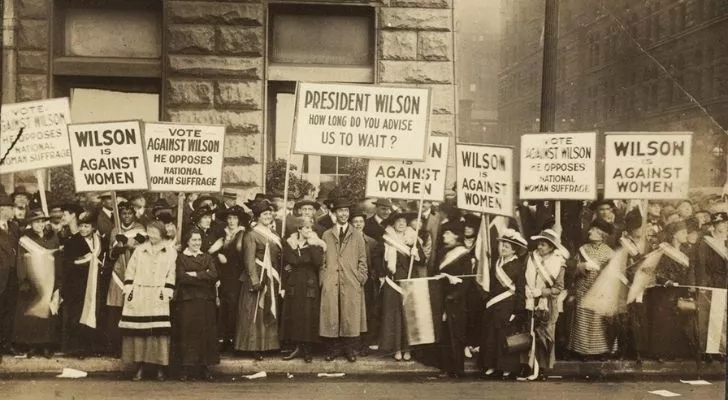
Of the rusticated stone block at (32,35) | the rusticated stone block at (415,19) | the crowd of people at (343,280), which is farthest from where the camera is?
the rusticated stone block at (415,19)

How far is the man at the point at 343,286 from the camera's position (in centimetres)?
831

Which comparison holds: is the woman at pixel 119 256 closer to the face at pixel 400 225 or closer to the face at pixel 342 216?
the face at pixel 342 216

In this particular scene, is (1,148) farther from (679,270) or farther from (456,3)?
(679,270)

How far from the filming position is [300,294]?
27.1 ft

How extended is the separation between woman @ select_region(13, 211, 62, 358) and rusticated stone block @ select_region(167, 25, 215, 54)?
8.89 feet

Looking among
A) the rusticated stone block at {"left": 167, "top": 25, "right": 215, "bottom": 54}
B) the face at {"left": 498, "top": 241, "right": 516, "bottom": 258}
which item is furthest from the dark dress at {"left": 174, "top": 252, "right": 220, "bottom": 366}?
the face at {"left": 498, "top": 241, "right": 516, "bottom": 258}

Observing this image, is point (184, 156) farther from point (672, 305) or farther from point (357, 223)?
point (672, 305)

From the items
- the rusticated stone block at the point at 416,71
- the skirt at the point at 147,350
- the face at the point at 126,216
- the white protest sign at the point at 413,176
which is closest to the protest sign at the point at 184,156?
the face at the point at 126,216

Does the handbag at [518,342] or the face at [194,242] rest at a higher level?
the face at [194,242]

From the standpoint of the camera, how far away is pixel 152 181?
815cm

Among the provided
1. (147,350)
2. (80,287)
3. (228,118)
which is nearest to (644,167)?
(228,118)

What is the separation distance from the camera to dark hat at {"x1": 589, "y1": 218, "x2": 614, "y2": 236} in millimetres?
→ 8296

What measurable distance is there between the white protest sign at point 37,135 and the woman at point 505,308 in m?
4.89

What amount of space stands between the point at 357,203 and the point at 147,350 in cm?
290
